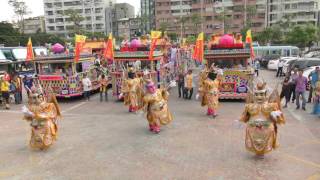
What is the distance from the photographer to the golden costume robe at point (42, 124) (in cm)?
784

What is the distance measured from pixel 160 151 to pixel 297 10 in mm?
73161

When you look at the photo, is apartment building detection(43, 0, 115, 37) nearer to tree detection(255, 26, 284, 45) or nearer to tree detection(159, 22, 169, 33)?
tree detection(159, 22, 169, 33)

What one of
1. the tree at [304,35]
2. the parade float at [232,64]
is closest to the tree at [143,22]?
the tree at [304,35]

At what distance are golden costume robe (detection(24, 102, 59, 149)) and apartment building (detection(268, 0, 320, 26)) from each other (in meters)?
68.3

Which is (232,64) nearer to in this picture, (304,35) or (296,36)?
(304,35)

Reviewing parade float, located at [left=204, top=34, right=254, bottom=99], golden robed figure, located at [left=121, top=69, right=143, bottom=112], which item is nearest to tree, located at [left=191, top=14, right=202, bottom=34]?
parade float, located at [left=204, top=34, right=254, bottom=99]

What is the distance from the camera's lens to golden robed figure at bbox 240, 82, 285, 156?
6895 millimetres

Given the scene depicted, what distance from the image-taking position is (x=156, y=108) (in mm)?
9008

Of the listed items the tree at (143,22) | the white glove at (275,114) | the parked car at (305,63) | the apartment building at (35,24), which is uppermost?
the apartment building at (35,24)

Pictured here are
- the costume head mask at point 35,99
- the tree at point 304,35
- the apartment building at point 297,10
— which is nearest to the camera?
the costume head mask at point 35,99

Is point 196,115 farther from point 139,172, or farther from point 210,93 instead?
point 139,172

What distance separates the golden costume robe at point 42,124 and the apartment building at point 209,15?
6731 centimetres

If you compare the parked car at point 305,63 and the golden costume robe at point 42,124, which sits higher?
the parked car at point 305,63

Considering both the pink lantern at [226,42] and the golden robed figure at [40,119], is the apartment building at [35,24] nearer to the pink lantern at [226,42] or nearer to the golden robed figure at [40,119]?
the pink lantern at [226,42]
